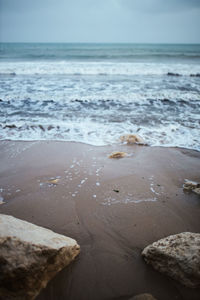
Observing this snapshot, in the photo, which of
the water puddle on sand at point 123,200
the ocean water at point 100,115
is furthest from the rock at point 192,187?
the ocean water at point 100,115

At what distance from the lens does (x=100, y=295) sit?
1.53 meters

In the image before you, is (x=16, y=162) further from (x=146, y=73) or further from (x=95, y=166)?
(x=146, y=73)

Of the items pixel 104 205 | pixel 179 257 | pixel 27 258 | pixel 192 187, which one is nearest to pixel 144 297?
pixel 179 257

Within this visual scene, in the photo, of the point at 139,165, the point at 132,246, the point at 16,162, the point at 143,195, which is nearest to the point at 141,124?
the point at 139,165

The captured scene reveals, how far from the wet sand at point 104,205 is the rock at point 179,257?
7cm

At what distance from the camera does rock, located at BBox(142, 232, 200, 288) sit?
149 cm

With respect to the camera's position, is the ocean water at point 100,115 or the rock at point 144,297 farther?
the ocean water at point 100,115

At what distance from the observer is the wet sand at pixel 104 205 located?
1.60m

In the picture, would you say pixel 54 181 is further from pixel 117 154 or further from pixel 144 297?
pixel 144 297

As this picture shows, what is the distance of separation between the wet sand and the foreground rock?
0.18 meters

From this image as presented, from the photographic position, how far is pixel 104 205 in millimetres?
2496

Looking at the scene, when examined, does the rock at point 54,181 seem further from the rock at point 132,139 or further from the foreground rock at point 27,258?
the rock at point 132,139

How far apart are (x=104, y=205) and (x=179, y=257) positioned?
1135 millimetres

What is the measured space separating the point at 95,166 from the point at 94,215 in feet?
3.89
